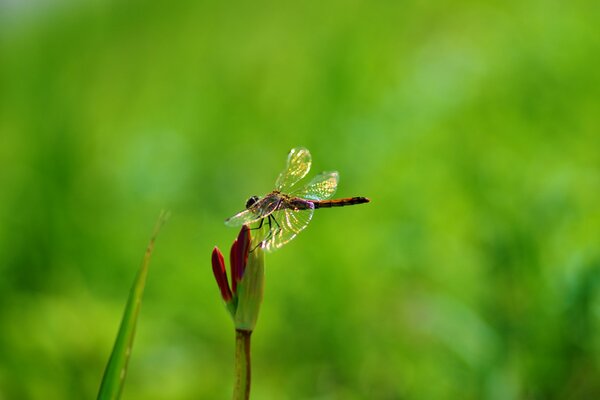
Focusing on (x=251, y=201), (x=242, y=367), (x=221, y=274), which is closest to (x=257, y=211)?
(x=251, y=201)

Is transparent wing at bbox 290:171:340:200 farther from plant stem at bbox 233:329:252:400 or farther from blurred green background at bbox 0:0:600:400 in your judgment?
blurred green background at bbox 0:0:600:400

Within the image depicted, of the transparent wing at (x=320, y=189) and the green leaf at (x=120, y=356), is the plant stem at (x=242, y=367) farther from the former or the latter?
the transparent wing at (x=320, y=189)

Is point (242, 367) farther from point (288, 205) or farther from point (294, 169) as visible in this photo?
point (294, 169)

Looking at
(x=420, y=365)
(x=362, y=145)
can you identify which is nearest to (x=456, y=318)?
(x=420, y=365)

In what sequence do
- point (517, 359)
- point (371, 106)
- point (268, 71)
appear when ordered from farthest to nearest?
point (268, 71), point (371, 106), point (517, 359)

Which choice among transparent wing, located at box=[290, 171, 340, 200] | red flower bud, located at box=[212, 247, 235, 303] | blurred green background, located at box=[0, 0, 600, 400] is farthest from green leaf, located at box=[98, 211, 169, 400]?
blurred green background, located at box=[0, 0, 600, 400]

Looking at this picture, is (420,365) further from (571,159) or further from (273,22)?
(273,22)
